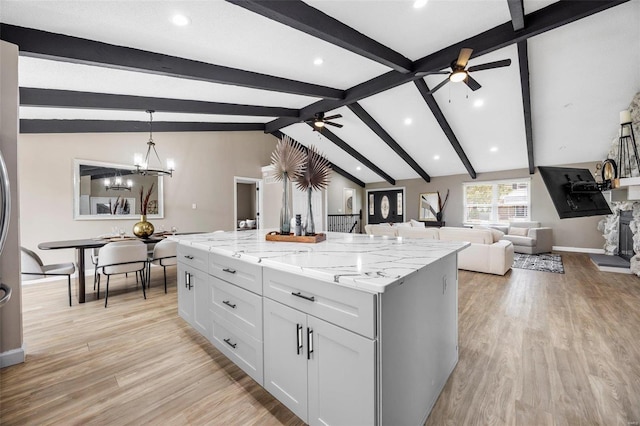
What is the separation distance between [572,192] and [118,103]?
5.12 metres

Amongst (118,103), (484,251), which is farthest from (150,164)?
(484,251)

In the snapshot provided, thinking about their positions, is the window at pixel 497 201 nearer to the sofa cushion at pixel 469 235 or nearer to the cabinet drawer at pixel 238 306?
the sofa cushion at pixel 469 235

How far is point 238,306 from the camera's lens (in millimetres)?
1748

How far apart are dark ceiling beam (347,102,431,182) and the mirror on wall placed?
442 centimetres

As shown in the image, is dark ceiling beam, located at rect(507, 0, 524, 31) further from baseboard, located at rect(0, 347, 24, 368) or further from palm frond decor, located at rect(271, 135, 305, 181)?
baseboard, located at rect(0, 347, 24, 368)

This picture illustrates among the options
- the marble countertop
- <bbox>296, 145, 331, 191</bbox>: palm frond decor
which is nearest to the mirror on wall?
the marble countertop

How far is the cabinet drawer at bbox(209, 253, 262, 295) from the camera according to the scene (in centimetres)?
159

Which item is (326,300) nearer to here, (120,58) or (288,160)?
(288,160)

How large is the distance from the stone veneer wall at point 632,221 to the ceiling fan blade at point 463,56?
9.74 ft

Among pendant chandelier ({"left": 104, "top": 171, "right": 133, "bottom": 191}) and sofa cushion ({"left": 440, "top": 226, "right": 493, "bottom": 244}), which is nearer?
sofa cushion ({"left": 440, "top": 226, "right": 493, "bottom": 244})

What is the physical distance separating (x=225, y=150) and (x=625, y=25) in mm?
7029

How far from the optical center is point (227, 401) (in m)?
1.59

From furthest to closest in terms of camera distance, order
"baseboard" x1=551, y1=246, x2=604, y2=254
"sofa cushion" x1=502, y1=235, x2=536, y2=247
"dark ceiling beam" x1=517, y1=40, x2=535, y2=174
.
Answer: "baseboard" x1=551, y1=246, x2=604, y2=254, "sofa cushion" x1=502, y1=235, x2=536, y2=247, "dark ceiling beam" x1=517, y1=40, x2=535, y2=174

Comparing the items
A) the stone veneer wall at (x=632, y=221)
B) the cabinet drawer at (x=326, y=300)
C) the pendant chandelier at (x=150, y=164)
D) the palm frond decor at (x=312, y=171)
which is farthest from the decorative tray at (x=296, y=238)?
the stone veneer wall at (x=632, y=221)
